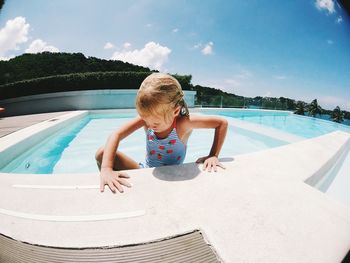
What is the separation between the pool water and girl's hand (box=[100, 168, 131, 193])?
9.09ft

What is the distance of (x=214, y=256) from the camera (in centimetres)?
104

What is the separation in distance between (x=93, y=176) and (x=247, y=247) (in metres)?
1.30

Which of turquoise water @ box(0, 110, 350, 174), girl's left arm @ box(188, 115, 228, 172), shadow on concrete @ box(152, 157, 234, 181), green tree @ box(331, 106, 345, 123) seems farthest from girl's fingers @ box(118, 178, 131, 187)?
green tree @ box(331, 106, 345, 123)

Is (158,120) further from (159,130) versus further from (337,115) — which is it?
(337,115)

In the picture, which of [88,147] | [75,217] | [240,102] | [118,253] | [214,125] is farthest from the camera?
[240,102]

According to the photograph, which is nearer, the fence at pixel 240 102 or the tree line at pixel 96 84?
the tree line at pixel 96 84

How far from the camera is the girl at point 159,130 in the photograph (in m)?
1.84

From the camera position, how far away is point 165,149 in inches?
100

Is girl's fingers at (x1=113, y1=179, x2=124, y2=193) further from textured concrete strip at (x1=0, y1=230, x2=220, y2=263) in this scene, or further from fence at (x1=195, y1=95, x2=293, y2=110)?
fence at (x1=195, y1=95, x2=293, y2=110)

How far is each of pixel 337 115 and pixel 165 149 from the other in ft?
57.7

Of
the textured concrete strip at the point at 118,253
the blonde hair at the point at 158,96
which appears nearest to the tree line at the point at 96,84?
the blonde hair at the point at 158,96

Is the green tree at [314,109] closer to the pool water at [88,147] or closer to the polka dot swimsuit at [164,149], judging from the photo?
the pool water at [88,147]

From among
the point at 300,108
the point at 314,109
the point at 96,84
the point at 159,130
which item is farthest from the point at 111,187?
the point at 300,108

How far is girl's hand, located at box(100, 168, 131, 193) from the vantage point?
62.6 inches
